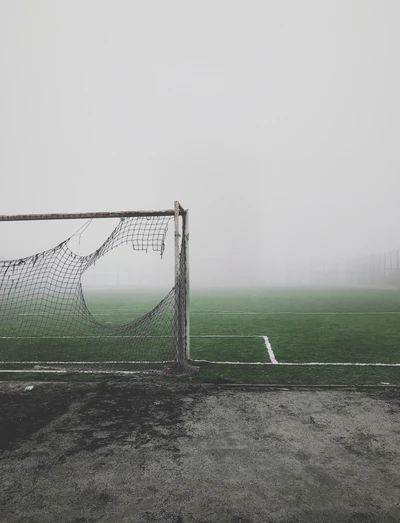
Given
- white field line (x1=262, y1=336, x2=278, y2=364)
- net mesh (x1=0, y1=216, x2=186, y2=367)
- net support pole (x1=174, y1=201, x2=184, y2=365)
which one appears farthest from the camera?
net mesh (x1=0, y1=216, x2=186, y2=367)

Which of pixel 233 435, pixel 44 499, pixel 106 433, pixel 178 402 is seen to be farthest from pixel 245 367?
→ pixel 44 499

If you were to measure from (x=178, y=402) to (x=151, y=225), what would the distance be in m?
3.58

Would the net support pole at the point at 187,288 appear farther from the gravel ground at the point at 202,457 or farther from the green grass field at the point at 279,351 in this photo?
the gravel ground at the point at 202,457

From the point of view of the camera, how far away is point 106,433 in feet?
9.43

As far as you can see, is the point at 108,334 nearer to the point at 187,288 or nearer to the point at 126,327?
the point at 126,327

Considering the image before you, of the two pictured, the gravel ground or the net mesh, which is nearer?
the gravel ground

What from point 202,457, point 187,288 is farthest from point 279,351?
point 202,457

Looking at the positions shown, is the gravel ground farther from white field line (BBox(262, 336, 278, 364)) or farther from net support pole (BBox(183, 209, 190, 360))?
white field line (BBox(262, 336, 278, 364))

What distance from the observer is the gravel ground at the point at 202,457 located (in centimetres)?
192

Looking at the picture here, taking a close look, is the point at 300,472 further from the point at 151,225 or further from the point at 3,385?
the point at 151,225

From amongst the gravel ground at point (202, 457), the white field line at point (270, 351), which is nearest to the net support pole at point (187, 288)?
the white field line at point (270, 351)

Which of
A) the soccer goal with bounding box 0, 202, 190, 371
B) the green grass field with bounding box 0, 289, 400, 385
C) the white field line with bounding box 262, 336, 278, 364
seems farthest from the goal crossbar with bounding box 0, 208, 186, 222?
the white field line with bounding box 262, 336, 278, 364

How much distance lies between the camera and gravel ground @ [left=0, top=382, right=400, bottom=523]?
1.92 metres

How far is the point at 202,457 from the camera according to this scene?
2.48 meters
